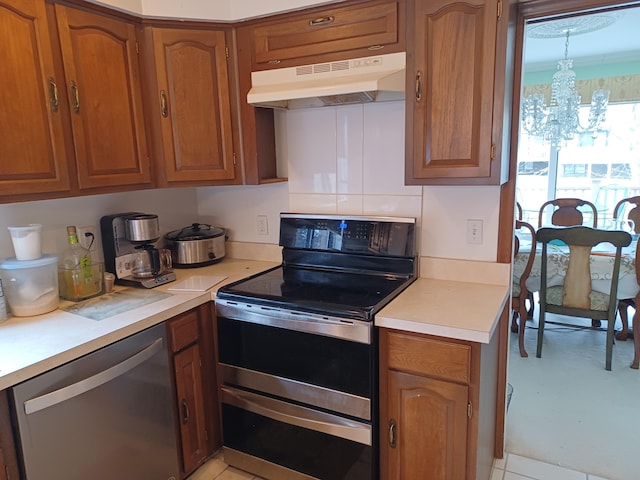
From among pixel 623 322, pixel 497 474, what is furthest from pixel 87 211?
pixel 623 322

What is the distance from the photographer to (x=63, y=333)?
1.49 meters

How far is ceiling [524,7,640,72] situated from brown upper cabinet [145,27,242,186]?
2184 millimetres

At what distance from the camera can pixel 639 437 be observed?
2215 mm

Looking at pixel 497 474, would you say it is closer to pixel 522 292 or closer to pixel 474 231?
pixel 474 231

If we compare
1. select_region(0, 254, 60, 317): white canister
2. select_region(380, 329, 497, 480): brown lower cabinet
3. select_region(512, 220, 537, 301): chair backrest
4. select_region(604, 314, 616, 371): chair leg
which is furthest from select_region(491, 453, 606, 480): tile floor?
select_region(0, 254, 60, 317): white canister

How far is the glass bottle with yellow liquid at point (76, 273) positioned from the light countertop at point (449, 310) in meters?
1.23

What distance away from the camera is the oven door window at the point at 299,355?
162cm

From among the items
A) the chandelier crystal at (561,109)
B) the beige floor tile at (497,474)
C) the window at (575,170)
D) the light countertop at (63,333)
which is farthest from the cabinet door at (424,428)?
the window at (575,170)

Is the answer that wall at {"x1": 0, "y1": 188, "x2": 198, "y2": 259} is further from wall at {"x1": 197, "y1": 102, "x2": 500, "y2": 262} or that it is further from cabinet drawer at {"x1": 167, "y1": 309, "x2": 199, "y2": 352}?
cabinet drawer at {"x1": 167, "y1": 309, "x2": 199, "y2": 352}

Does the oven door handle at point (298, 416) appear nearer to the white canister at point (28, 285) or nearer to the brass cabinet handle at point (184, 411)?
the brass cabinet handle at point (184, 411)

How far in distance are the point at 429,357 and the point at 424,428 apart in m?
0.28

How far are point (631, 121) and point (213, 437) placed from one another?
17.6ft

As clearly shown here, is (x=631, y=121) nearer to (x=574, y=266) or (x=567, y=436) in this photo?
(x=574, y=266)

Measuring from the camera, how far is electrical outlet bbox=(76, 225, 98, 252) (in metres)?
1.99
